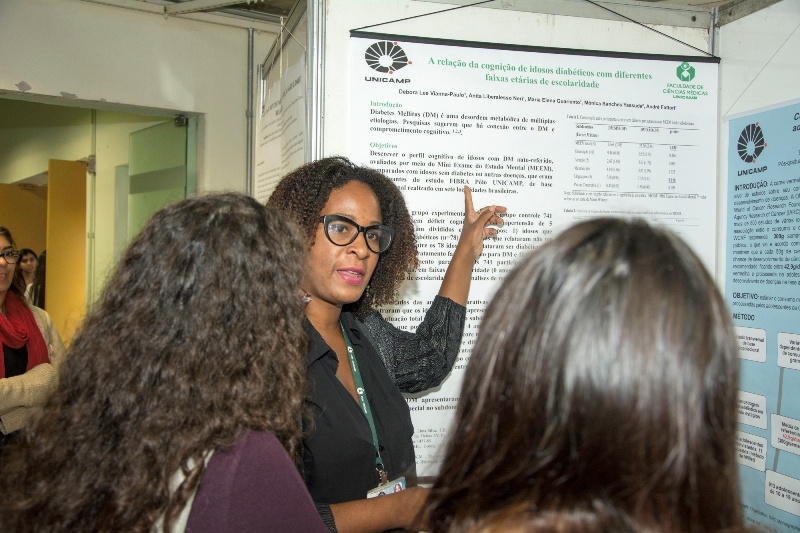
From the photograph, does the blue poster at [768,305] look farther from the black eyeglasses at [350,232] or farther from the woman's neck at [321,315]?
the woman's neck at [321,315]

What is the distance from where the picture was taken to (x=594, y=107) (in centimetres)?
218

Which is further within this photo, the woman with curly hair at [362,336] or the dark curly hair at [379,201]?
the dark curly hair at [379,201]

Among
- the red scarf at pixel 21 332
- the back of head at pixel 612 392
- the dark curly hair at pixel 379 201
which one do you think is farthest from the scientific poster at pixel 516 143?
the red scarf at pixel 21 332

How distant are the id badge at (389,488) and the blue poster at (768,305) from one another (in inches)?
45.9

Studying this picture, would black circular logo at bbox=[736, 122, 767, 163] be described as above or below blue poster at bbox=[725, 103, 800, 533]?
above

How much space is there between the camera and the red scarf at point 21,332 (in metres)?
2.77

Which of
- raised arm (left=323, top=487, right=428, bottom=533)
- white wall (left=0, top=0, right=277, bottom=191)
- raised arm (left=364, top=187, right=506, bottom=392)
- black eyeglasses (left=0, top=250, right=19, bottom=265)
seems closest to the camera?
raised arm (left=323, top=487, right=428, bottom=533)

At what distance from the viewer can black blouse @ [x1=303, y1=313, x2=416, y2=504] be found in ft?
4.52

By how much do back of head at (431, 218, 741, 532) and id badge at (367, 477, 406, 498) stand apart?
78 cm

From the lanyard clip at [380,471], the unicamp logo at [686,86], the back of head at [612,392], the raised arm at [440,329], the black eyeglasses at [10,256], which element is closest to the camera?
the back of head at [612,392]

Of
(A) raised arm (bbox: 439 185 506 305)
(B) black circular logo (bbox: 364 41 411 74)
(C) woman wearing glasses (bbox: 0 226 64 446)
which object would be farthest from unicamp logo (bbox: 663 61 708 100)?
(C) woman wearing glasses (bbox: 0 226 64 446)

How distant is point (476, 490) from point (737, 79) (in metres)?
2.00

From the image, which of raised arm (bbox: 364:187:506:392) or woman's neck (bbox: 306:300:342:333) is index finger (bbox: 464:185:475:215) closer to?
raised arm (bbox: 364:187:506:392)

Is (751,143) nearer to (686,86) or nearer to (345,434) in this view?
(686,86)
